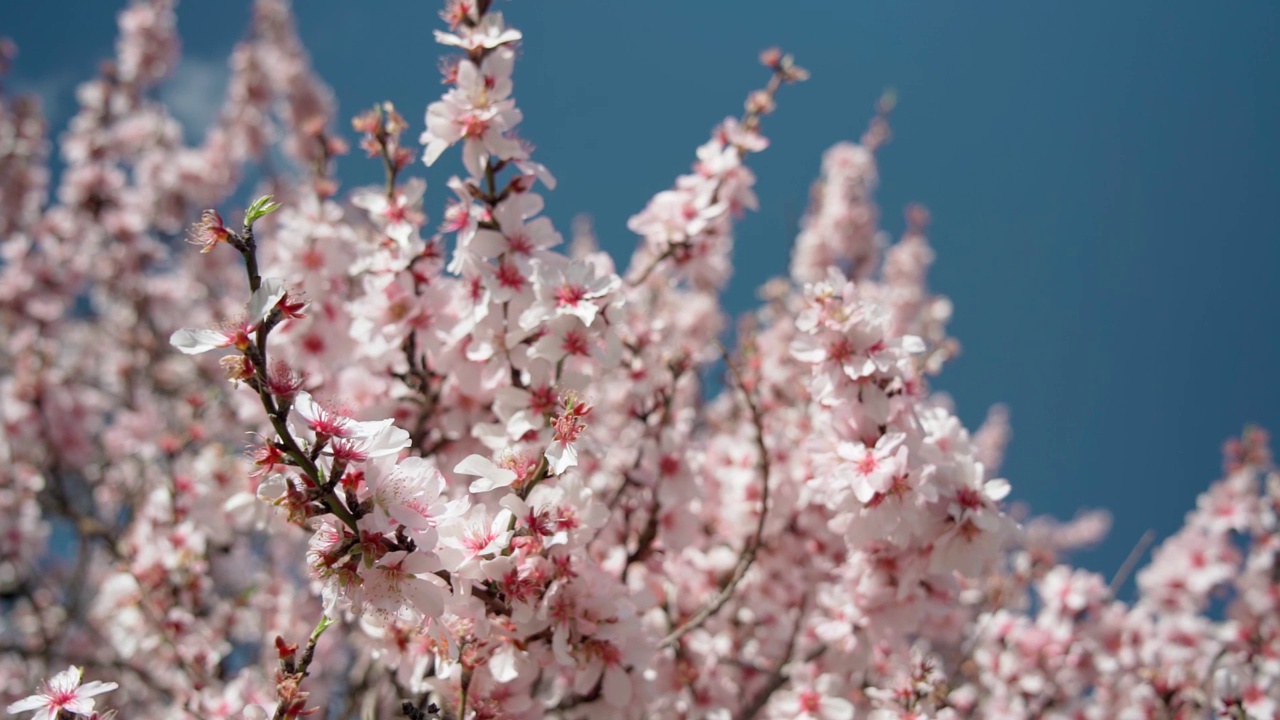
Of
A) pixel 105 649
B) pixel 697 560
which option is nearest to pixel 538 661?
pixel 697 560

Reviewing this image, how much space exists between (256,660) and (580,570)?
4.42m

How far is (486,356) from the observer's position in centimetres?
249

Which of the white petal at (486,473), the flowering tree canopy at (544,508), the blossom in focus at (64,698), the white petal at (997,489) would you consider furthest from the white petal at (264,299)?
the white petal at (997,489)

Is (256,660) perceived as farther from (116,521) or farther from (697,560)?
(697,560)

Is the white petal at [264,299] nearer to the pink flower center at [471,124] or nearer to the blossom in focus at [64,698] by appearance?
the blossom in focus at [64,698]

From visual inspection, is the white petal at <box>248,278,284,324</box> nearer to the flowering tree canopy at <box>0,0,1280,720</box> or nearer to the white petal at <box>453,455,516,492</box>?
the flowering tree canopy at <box>0,0,1280,720</box>

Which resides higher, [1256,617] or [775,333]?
[775,333]

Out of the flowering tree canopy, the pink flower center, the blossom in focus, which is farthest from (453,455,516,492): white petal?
the pink flower center

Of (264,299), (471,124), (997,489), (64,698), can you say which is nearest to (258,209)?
(264,299)

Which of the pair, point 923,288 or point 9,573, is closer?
point 9,573

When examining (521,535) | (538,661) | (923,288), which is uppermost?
(923,288)

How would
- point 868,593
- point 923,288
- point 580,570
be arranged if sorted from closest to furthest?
1. point 580,570
2. point 868,593
3. point 923,288

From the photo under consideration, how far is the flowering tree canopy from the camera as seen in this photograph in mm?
1764

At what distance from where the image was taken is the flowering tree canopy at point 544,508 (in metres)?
1.76
